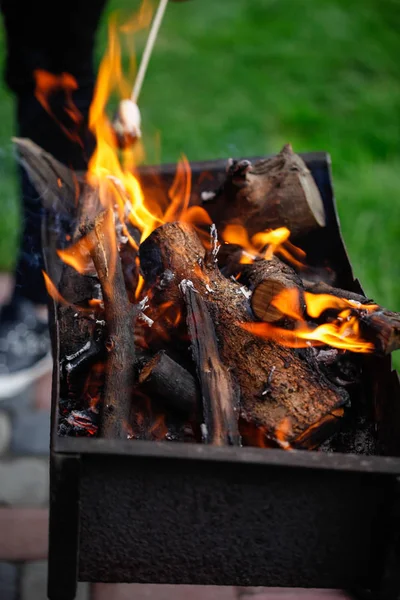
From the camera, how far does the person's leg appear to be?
111 inches

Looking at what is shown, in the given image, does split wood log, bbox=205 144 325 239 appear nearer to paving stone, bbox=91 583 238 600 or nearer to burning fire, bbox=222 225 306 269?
burning fire, bbox=222 225 306 269

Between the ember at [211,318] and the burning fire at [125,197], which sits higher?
the burning fire at [125,197]

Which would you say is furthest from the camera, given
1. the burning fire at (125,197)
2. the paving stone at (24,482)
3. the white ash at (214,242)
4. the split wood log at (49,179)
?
the paving stone at (24,482)

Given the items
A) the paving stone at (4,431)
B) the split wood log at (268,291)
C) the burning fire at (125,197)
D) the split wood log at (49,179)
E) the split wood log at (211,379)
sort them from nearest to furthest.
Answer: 1. the split wood log at (211,379)
2. the split wood log at (268,291)
3. the burning fire at (125,197)
4. the split wood log at (49,179)
5. the paving stone at (4,431)

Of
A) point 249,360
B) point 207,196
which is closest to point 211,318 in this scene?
point 249,360

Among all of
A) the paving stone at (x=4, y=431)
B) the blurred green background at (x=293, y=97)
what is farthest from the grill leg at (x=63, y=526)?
the blurred green background at (x=293, y=97)


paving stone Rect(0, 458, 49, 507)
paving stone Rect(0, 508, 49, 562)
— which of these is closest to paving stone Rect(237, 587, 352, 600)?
paving stone Rect(0, 508, 49, 562)

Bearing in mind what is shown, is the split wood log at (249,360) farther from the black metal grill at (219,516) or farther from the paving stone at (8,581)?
the paving stone at (8,581)

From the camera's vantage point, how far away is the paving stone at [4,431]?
262 cm

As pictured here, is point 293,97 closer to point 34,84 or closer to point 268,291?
point 34,84

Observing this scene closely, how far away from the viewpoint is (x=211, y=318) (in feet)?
5.78

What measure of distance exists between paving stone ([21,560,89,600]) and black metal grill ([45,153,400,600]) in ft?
1.95

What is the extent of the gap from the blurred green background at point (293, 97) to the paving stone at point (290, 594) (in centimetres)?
142

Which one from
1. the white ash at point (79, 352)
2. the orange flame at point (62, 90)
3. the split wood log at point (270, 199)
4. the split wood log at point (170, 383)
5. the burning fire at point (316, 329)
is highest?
the orange flame at point (62, 90)
